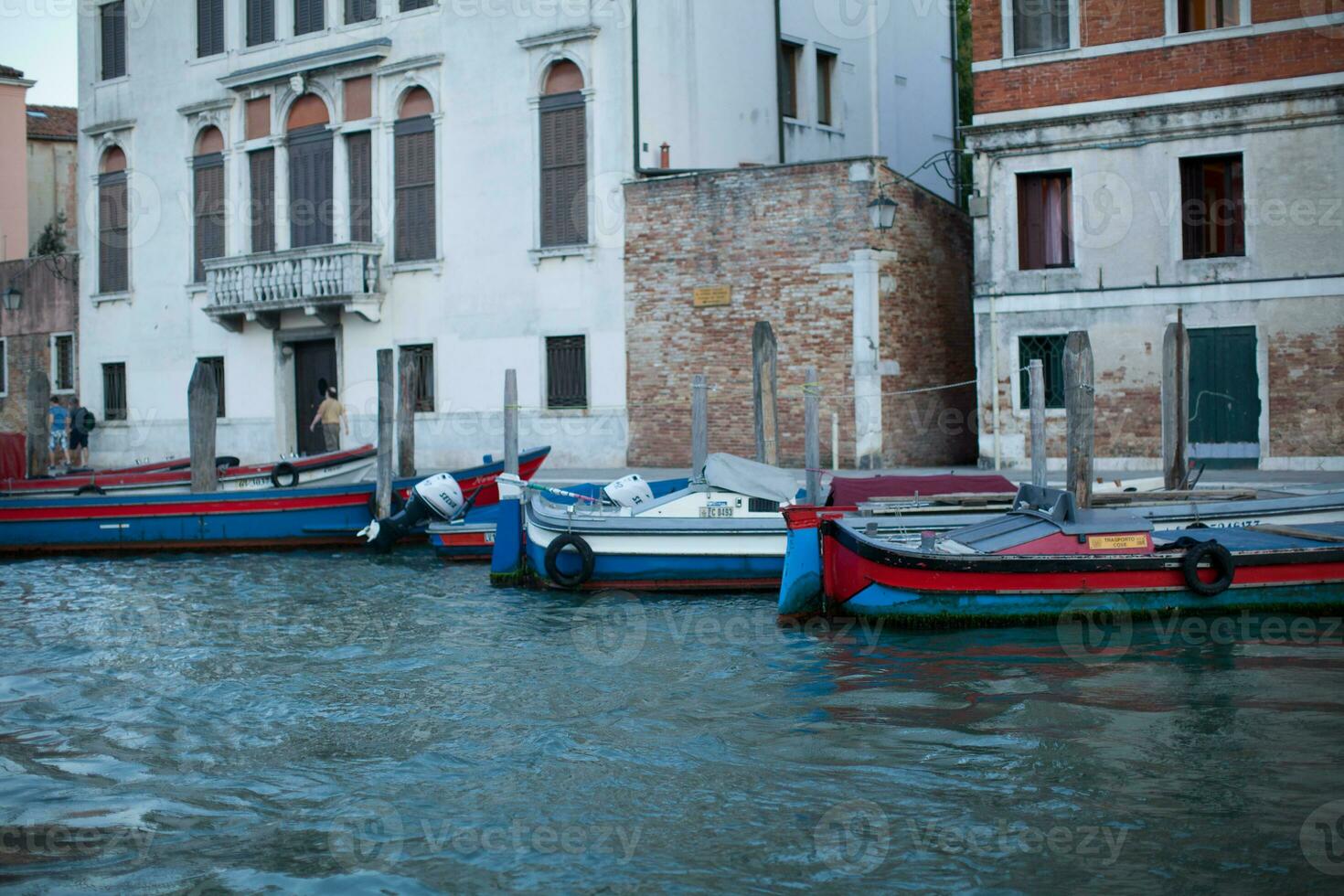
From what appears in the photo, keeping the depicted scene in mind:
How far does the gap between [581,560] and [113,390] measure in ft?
57.1

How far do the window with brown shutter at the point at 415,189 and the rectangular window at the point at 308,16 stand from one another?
2595mm

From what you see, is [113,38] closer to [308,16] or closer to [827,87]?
[308,16]

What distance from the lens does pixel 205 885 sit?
5.99 meters

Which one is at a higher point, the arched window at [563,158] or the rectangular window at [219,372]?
the arched window at [563,158]

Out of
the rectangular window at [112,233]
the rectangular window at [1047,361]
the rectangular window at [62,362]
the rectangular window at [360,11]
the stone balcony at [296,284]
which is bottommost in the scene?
the rectangular window at [1047,361]

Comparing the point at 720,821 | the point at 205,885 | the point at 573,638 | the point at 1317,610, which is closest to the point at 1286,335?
the point at 1317,610

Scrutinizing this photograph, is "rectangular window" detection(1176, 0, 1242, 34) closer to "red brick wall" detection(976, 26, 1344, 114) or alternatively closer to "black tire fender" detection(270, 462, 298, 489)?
"red brick wall" detection(976, 26, 1344, 114)

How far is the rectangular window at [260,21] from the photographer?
82.0 ft

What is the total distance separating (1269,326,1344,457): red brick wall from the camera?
55.7 feet

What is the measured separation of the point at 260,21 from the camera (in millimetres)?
25141

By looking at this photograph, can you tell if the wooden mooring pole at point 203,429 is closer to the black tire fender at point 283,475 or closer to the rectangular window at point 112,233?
the black tire fender at point 283,475

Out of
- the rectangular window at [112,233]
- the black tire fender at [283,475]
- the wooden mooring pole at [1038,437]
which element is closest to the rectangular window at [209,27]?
the rectangular window at [112,233]

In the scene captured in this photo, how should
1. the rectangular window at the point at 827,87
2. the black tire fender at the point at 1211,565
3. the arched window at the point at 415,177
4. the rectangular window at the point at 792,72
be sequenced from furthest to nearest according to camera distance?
1. the rectangular window at the point at 827,87
2. the arched window at the point at 415,177
3. the rectangular window at the point at 792,72
4. the black tire fender at the point at 1211,565

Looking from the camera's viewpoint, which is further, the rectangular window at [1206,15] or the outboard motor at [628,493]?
the rectangular window at [1206,15]
